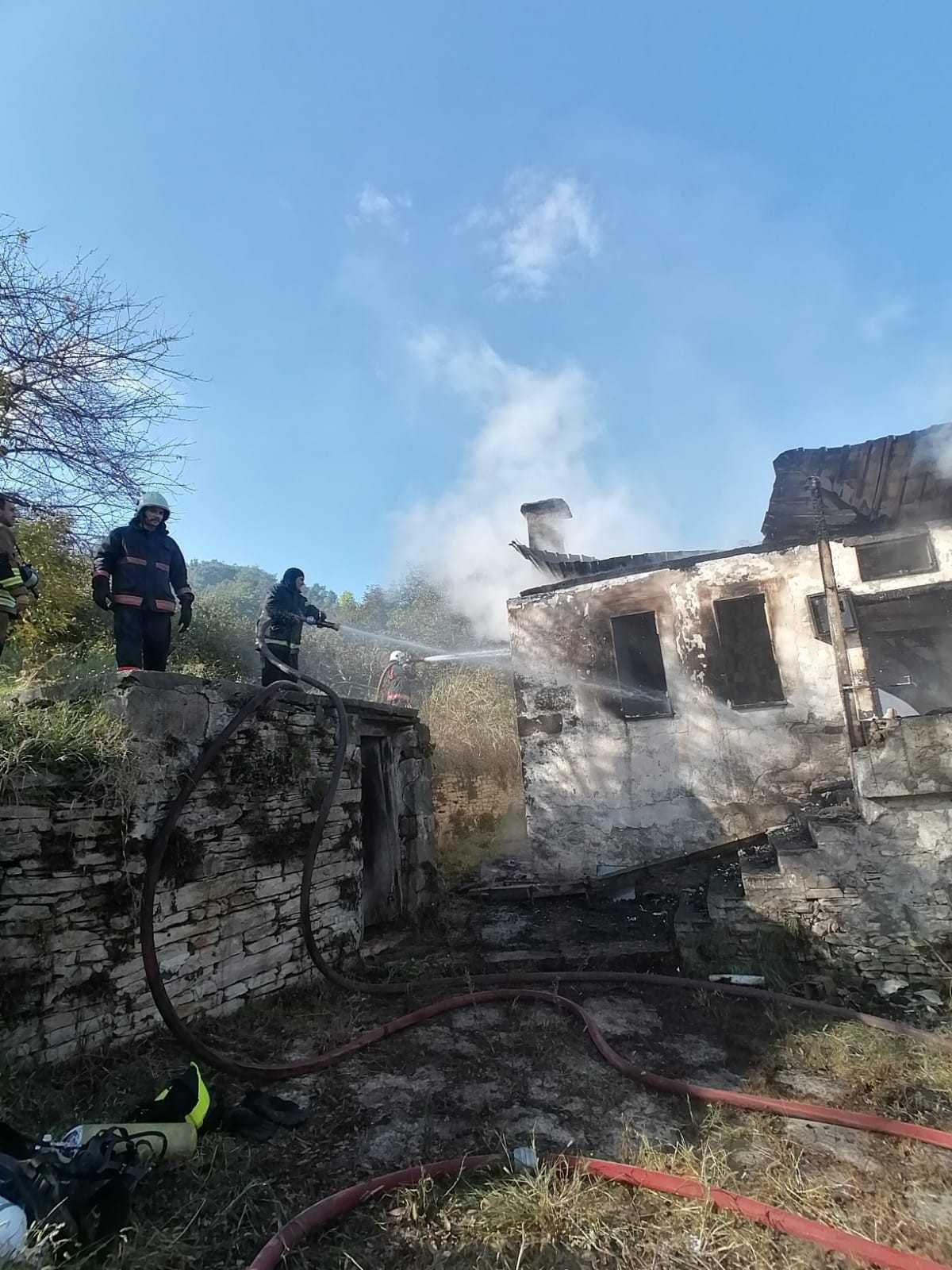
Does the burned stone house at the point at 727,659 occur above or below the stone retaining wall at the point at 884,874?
above

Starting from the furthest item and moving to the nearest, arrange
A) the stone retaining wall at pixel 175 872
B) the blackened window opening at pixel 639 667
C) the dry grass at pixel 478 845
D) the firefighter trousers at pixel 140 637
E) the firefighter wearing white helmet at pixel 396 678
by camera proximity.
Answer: the firefighter wearing white helmet at pixel 396 678
the dry grass at pixel 478 845
the blackened window opening at pixel 639 667
the firefighter trousers at pixel 140 637
the stone retaining wall at pixel 175 872

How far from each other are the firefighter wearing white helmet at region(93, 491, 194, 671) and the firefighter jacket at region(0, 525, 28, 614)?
0.53 m

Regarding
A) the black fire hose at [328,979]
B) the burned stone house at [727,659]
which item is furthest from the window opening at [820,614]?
the black fire hose at [328,979]

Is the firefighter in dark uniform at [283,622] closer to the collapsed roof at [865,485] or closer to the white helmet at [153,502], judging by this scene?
the white helmet at [153,502]

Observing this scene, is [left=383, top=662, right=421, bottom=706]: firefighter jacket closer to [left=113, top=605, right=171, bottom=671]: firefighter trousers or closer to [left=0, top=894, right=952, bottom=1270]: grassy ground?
[left=113, top=605, right=171, bottom=671]: firefighter trousers

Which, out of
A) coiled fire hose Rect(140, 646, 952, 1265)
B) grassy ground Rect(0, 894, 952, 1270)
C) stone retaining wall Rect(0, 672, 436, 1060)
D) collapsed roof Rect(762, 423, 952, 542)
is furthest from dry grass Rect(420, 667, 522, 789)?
grassy ground Rect(0, 894, 952, 1270)

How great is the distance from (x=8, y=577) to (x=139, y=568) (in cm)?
91

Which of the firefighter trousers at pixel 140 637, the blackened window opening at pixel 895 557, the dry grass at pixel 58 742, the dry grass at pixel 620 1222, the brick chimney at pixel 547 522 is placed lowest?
the dry grass at pixel 620 1222

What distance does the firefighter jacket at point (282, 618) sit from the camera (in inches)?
272

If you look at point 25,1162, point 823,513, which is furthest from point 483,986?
point 823,513

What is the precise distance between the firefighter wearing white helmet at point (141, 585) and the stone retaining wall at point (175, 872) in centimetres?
69

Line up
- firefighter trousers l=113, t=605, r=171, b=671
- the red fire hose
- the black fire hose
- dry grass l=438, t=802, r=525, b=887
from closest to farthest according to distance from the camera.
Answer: the red fire hose < the black fire hose < firefighter trousers l=113, t=605, r=171, b=671 < dry grass l=438, t=802, r=525, b=887

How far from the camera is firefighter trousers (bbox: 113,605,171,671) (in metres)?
4.95

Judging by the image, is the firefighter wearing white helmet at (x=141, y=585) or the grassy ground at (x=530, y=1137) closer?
the grassy ground at (x=530, y=1137)
